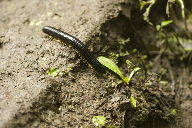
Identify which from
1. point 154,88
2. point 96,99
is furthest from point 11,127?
point 154,88

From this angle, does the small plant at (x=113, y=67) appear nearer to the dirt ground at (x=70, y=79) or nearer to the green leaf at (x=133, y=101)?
the dirt ground at (x=70, y=79)

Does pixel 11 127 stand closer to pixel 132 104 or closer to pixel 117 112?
pixel 117 112

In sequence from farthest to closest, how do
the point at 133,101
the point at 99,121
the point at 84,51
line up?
the point at 84,51, the point at 133,101, the point at 99,121

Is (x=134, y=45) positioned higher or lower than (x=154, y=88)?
higher

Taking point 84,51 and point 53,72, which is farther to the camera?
point 84,51

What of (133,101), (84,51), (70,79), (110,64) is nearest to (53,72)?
(70,79)

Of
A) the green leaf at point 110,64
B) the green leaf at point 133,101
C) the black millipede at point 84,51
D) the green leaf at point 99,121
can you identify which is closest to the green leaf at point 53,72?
the black millipede at point 84,51

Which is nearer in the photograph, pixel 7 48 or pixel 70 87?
pixel 70 87

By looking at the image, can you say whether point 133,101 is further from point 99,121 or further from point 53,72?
point 53,72

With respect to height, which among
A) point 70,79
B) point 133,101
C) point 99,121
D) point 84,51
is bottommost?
point 99,121
